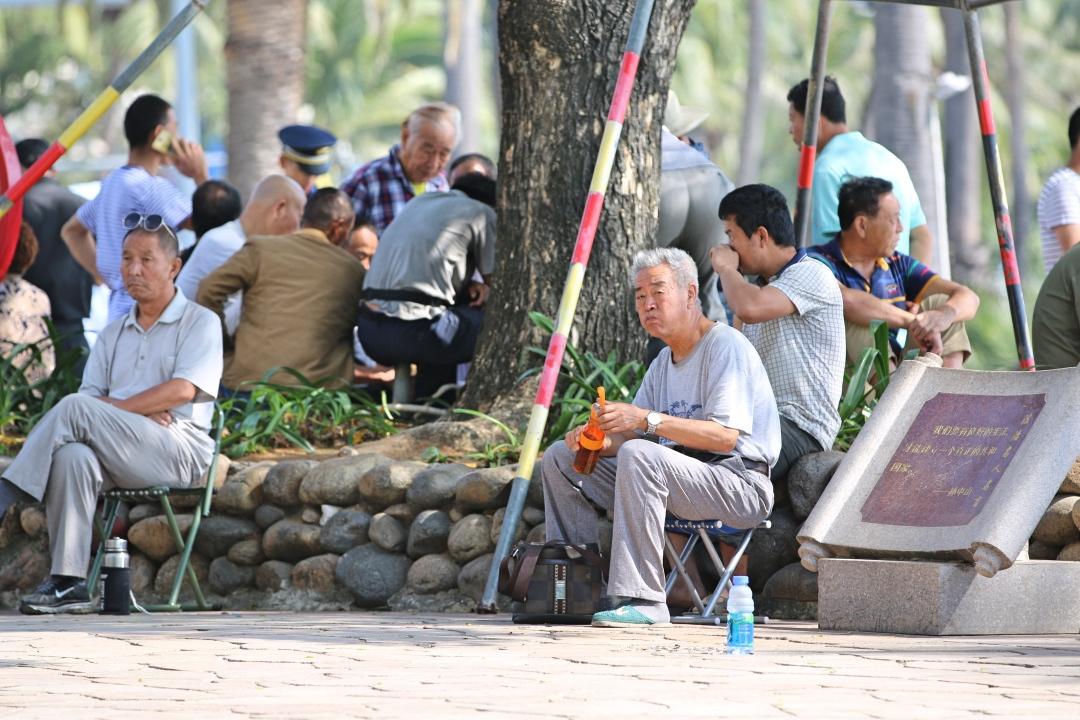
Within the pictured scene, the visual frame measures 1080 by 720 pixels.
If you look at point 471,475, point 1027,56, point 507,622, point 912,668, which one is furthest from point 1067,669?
point 1027,56

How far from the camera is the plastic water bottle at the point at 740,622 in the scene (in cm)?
520

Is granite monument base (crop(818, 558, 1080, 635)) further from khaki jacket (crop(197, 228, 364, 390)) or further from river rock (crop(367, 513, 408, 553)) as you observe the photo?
khaki jacket (crop(197, 228, 364, 390))

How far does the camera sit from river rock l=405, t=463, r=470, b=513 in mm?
7367

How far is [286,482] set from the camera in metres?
7.73

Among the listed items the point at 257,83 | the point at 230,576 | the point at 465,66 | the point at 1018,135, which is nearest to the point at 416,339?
the point at 230,576

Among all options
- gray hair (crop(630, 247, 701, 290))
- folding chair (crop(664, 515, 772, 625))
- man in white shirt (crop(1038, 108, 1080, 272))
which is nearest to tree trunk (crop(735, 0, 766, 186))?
man in white shirt (crop(1038, 108, 1080, 272))

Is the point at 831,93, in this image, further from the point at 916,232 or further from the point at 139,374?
the point at 139,374

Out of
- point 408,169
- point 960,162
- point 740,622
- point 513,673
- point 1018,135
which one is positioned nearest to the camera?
point 513,673

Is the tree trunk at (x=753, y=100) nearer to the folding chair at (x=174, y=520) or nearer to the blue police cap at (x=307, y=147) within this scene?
the blue police cap at (x=307, y=147)

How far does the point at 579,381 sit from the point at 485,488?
2.42 ft

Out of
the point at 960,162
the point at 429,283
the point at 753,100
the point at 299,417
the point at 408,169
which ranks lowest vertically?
the point at 299,417

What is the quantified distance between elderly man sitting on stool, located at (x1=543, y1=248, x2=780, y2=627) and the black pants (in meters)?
1.94

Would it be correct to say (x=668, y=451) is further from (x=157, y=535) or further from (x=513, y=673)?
(x=157, y=535)

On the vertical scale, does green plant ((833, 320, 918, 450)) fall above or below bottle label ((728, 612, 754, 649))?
above
